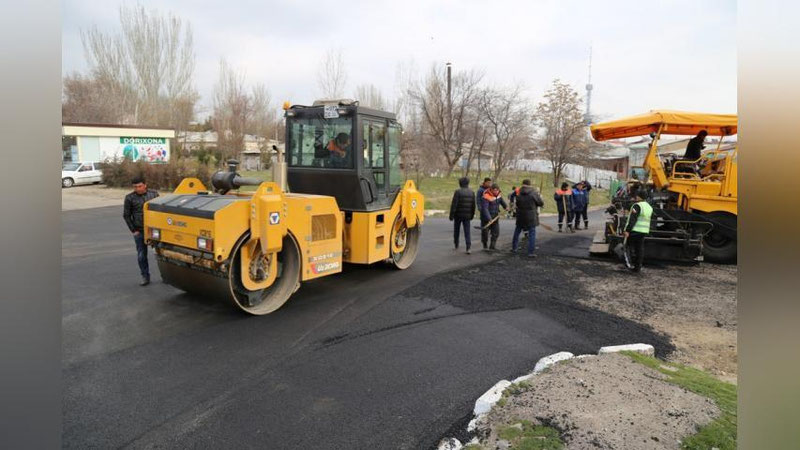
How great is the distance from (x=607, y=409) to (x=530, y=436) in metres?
0.69

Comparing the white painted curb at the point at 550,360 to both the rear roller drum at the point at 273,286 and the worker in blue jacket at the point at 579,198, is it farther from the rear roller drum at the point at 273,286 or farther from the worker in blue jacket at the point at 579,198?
the worker in blue jacket at the point at 579,198

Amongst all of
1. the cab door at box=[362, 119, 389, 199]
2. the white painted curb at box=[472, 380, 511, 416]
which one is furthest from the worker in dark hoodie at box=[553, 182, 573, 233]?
the white painted curb at box=[472, 380, 511, 416]

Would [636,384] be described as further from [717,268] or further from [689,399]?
[717,268]

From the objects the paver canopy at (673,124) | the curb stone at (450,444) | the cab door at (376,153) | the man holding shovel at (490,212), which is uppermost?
the paver canopy at (673,124)

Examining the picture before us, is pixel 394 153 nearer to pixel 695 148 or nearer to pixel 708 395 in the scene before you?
pixel 708 395

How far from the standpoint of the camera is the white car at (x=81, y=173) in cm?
2228

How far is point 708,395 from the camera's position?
140 inches

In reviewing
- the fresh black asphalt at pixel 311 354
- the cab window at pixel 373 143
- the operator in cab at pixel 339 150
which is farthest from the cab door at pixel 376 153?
the fresh black asphalt at pixel 311 354

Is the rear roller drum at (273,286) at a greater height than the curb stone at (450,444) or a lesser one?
greater

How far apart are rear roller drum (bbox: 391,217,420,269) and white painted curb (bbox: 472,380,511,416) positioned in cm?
420

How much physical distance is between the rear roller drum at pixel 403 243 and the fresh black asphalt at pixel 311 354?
400 mm

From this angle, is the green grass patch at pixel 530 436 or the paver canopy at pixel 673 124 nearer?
the green grass patch at pixel 530 436

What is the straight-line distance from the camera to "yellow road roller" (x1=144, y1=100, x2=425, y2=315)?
514 cm

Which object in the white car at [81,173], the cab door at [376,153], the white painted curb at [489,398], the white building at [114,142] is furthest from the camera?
the white building at [114,142]
